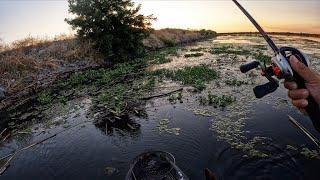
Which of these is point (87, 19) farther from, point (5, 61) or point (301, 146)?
point (301, 146)

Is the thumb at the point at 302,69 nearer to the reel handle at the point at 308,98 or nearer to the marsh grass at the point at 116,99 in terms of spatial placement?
the reel handle at the point at 308,98

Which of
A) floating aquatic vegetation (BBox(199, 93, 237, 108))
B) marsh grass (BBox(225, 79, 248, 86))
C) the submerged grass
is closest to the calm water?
floating aquatic vegetation (BBox(199, 93, 237, 108))

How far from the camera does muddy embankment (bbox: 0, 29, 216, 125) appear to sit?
19219 millimetres

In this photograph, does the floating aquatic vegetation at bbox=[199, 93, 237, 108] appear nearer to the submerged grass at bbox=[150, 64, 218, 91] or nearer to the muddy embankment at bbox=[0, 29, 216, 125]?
the submerged grass at bbox=[150, 64, 218, 91]

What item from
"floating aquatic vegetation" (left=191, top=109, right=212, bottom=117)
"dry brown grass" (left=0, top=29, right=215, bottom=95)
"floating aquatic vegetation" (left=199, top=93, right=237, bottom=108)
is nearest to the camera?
"floating aquatic vegetation" (left=191, top=109, right=212, bottom=117)

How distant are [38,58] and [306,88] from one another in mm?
28968

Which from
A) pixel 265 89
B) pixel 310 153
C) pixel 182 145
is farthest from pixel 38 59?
pixel 265 89

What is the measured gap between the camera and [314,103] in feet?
8.87

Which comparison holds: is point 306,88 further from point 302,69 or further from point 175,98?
point 175,98

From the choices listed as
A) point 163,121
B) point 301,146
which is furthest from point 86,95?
point 301,146

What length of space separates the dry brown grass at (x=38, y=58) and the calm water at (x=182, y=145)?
35.0 ft

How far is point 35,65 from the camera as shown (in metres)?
26.4

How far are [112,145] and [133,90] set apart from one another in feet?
24.1

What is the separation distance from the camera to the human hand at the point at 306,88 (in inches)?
107
